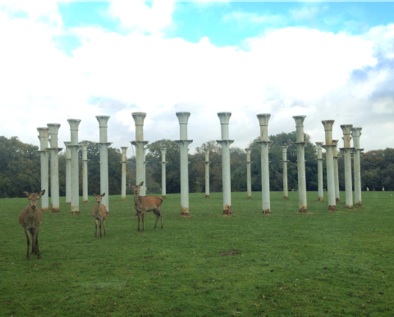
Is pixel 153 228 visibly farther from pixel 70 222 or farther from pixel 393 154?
pixel 393 154

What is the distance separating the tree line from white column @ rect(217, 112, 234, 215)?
127 ft

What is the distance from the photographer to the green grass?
30.5 feet

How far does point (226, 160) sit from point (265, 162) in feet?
7.98

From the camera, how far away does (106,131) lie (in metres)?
28.7

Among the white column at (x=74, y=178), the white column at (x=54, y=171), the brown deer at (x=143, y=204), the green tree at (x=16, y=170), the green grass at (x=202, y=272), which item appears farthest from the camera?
the green tree at (x=16, y=170)

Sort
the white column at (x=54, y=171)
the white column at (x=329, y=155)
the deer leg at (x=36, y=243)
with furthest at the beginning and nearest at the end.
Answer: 1. the white column at (x=54, y=171)
2. the white column at (x=329, y=155)
3. the deer leg at (x=36, y=243)

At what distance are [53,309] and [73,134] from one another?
20.9 m

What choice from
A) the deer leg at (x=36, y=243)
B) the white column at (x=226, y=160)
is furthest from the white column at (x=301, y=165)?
the deer leg at (x=36, y=243)

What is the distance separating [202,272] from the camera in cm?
1185

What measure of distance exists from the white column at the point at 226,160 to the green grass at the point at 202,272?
600 cm

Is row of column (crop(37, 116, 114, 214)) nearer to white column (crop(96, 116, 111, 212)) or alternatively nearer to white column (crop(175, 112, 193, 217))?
white column (crop(96, 116, 111, 212))

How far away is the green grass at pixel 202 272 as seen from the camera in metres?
9.29

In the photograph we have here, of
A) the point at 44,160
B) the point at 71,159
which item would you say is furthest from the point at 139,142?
the point at 44,160

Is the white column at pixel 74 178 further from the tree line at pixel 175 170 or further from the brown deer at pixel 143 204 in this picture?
the tree line at pixel 175 170
